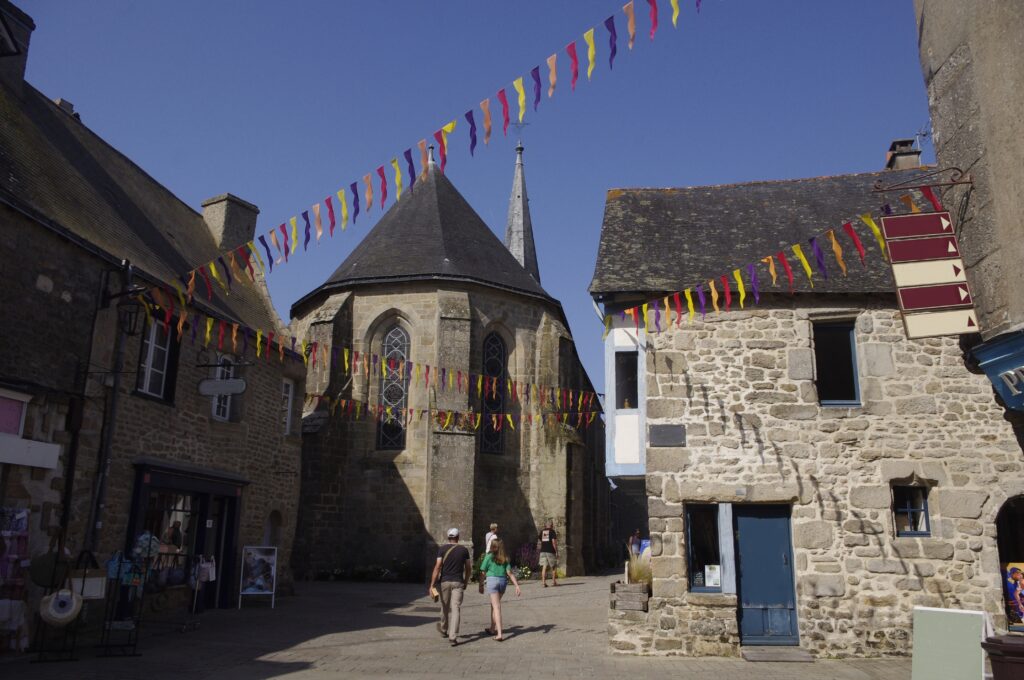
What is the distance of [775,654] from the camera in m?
8.85

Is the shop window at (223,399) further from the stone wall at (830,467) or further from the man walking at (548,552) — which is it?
the man walking at (548,552)

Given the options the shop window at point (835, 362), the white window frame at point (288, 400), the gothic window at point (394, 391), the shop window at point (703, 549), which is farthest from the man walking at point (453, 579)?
the gothic window at point (394, 391)

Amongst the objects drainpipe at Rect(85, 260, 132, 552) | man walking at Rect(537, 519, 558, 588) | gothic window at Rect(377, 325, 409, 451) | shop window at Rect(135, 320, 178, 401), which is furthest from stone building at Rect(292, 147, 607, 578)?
drainpipe at Rect(85, 260, 132, 552)

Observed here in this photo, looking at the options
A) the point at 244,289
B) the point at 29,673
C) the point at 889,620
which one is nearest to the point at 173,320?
the point at 244,289

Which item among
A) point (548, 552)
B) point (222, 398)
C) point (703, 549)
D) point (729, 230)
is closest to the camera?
point (703, 549)

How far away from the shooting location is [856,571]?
9.12 meters

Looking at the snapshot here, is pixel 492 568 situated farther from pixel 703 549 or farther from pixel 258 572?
pixel 258 572

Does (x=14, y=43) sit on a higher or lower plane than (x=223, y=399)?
higher

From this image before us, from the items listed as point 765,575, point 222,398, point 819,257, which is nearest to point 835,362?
point 819,257

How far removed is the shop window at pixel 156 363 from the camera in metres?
11.4

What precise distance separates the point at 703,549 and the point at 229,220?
12776mm

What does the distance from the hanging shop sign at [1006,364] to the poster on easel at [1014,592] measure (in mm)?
4224

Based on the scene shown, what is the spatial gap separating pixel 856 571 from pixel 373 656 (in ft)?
18.0

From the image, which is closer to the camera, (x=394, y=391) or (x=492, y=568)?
(x=492, y=568)
